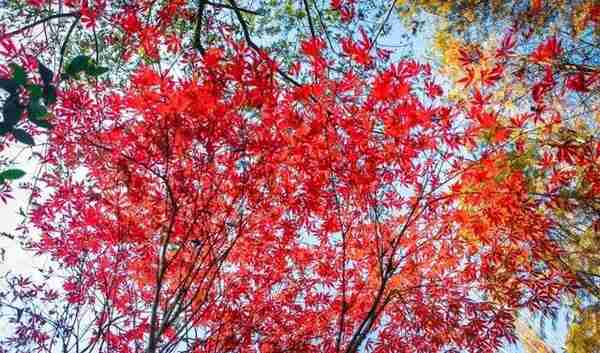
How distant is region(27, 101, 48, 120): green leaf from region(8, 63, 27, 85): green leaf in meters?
0.07

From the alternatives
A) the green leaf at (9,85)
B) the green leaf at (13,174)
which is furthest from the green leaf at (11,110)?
the green leaf at (13,174)

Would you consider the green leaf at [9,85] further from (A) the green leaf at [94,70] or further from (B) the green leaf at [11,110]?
(A) the green leaf at [94,70]

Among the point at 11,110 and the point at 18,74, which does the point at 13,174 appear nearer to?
the point at 11,110

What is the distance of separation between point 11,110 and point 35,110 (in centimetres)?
7

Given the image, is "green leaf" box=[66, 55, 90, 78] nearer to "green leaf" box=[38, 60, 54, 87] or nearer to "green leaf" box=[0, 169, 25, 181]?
"green leaf" box=[38, 60, 54, 87]

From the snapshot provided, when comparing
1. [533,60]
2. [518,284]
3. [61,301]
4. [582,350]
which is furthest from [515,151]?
[61,301]

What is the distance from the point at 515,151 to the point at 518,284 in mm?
2008

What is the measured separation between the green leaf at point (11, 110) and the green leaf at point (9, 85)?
0.02m

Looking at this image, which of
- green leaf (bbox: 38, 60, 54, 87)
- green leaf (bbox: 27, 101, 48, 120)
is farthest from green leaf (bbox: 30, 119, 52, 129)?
green leaf (bbox: 38, 60, 54, 87)

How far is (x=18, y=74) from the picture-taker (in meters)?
1.32

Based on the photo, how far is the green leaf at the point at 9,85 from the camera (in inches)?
52.8

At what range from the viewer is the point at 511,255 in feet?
18.3

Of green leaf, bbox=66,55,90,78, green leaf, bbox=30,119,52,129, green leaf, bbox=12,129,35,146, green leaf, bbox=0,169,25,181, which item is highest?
green leaf, bbox=66,55,90,78

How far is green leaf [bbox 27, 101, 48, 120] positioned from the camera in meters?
1.36
